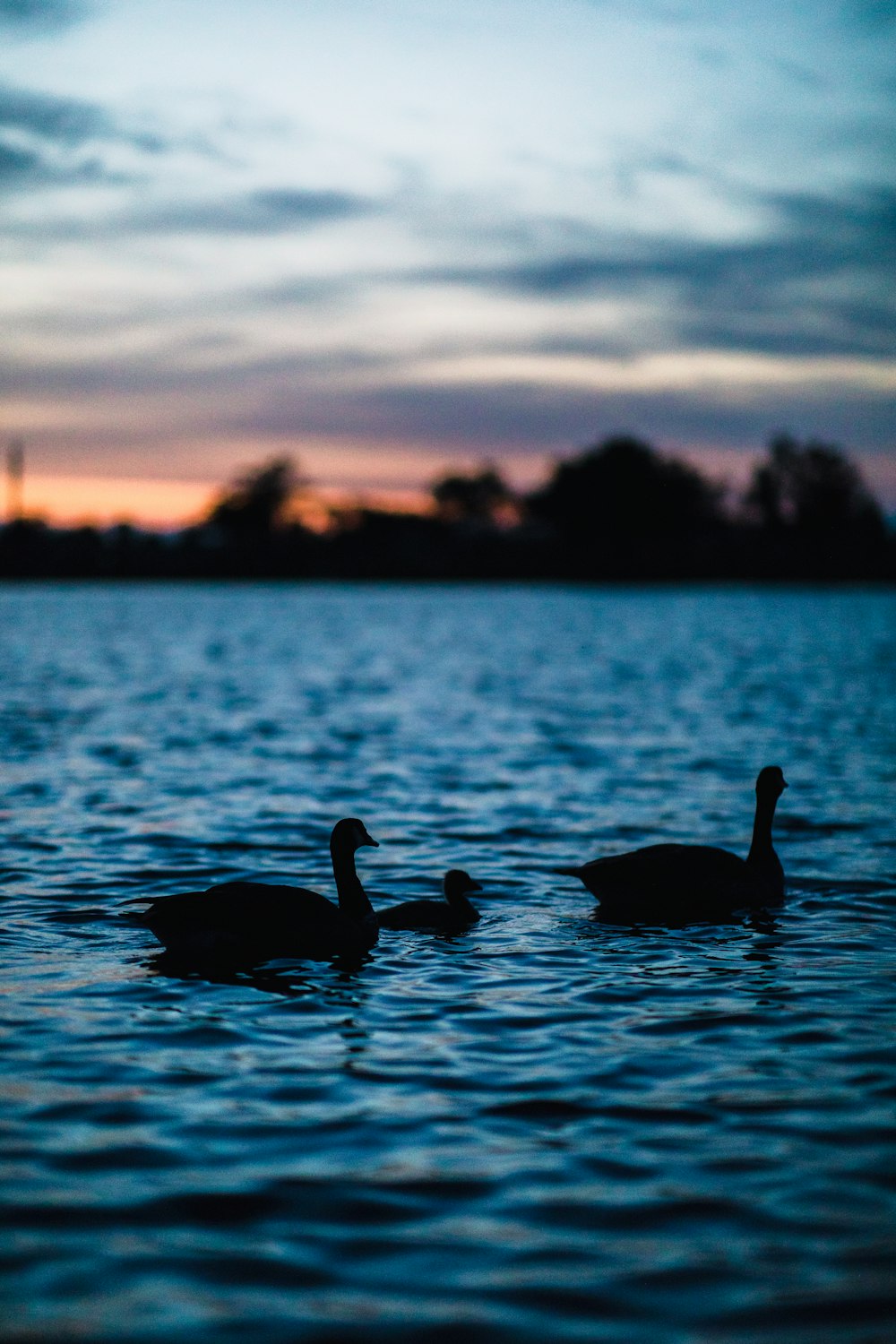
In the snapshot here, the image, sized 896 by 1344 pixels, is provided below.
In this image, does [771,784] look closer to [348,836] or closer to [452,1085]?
[348,836]

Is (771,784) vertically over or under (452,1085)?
over

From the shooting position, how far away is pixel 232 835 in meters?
14.8

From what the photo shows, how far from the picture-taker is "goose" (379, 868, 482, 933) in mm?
10523

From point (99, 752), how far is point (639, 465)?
152 meters

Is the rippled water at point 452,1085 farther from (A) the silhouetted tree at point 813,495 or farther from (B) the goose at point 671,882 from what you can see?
(A) the silhouetted tree at point 813,495

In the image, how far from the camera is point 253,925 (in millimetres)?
9234

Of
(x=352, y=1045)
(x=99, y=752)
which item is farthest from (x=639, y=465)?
(x=352, y=1045)

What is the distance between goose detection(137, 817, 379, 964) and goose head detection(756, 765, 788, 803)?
4233 mm

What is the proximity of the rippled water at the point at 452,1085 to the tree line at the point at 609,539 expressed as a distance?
151966 millimetres

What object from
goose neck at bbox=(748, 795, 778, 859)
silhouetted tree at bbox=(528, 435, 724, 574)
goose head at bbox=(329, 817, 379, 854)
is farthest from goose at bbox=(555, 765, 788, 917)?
silhouetted tree at bbox=(528, 435, 724, 574)

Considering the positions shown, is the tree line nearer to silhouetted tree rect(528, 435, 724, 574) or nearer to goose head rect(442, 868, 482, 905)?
silhouetted tree rect(528, 435, 724, 574)

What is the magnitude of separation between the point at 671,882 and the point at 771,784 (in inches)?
93.6

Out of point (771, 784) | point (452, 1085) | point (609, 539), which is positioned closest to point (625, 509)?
point (609, 539)

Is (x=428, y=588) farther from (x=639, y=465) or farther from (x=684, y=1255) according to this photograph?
(x=684, y=1255)
